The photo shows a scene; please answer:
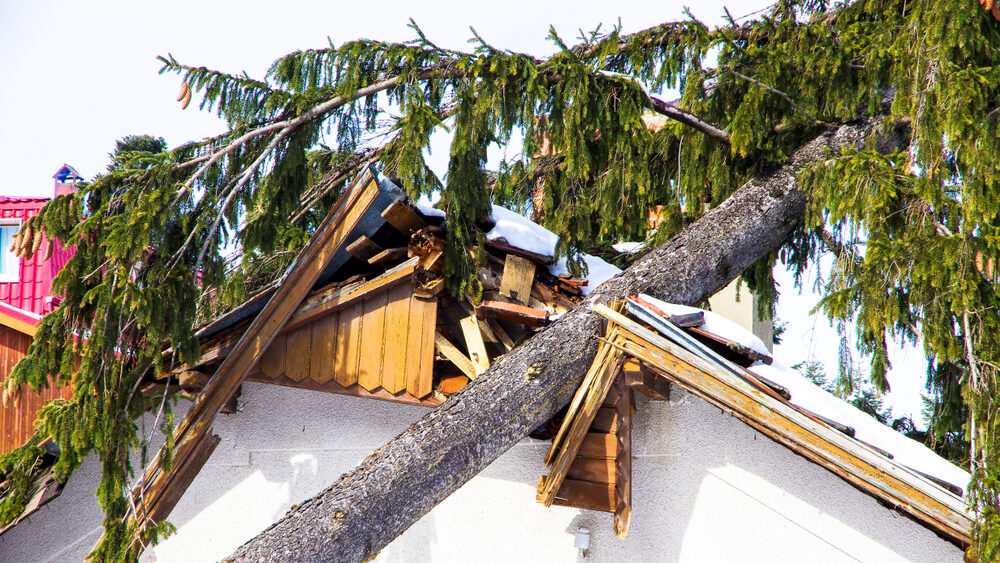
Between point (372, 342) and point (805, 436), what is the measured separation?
9.79ft

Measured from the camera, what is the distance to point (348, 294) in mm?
5859

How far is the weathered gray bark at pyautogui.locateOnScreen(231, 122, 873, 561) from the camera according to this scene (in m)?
4.82

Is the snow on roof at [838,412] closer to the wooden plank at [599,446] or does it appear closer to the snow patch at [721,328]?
the snow patch at [721,328]

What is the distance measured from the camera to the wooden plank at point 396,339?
5754 mm

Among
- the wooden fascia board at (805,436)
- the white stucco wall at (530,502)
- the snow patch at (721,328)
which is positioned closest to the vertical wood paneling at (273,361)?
the white stucco wall at (530,502)

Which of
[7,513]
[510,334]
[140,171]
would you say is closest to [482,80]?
[510,334]

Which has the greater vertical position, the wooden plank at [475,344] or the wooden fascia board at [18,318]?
the wooden plank at [475,344]

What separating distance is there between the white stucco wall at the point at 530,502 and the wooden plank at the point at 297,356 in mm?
341

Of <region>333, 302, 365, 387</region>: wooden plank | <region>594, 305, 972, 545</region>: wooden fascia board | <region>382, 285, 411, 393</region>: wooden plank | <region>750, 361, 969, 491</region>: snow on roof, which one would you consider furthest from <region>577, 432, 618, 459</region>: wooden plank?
<region>333, 302, 365, 387</region>: wooden plank

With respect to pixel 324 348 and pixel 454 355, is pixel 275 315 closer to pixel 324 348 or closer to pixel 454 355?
pixel 324 348

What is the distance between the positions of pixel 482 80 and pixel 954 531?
13.2ft

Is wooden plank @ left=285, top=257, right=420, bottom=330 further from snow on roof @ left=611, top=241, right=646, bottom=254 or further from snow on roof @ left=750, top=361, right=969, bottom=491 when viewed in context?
snow on roof @ left=611, top=241, right=646, bottom=254

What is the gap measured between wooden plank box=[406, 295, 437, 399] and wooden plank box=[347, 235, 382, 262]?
1.64 feet

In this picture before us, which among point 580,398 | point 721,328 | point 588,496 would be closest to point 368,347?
point 580,398
